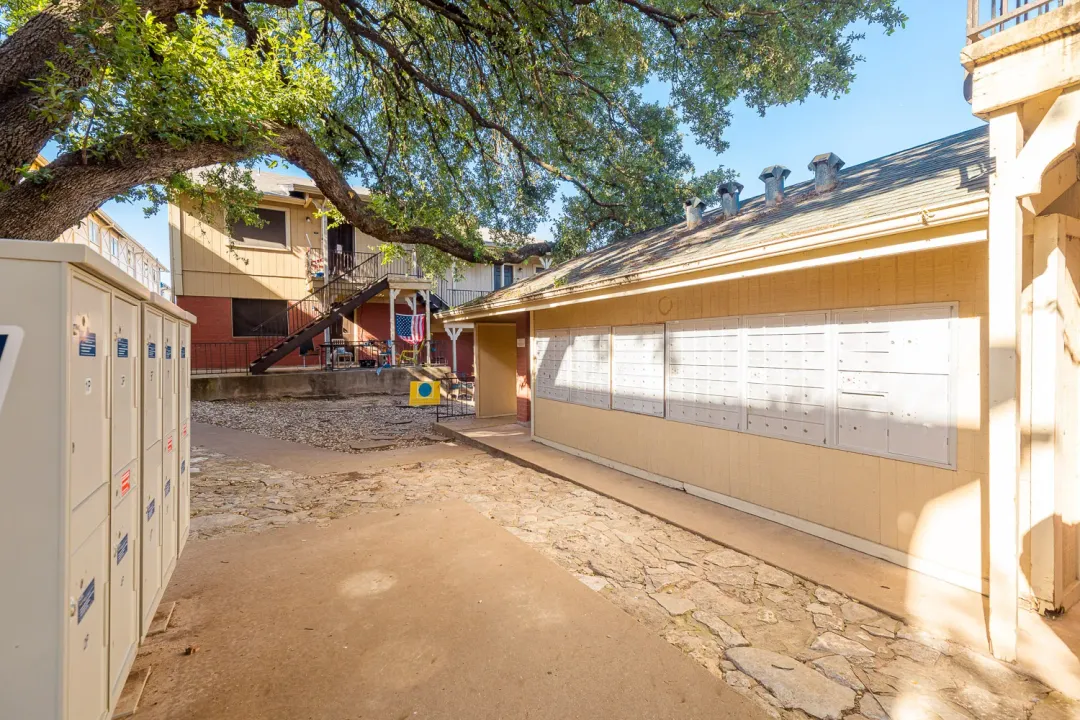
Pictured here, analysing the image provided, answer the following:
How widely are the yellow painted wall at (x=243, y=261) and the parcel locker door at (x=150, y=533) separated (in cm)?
1435

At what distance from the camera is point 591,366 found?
741 centimetres

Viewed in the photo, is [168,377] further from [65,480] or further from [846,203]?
[846,203]

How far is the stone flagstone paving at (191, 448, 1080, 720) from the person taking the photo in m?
2.44

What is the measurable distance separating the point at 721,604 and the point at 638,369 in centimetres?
352

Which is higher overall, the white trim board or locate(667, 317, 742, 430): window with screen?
locate(667, 317, 742, 430): window with screen

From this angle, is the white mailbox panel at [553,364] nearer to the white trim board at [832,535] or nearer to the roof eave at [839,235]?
the white trim board at [832,535]

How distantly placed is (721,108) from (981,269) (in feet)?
25.8

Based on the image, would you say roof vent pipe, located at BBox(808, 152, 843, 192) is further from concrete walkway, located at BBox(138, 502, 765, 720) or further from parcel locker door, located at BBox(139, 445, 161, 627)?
parcel locker door, located at BBox(139, 445, 161, 627)

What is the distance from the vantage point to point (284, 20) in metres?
9.48

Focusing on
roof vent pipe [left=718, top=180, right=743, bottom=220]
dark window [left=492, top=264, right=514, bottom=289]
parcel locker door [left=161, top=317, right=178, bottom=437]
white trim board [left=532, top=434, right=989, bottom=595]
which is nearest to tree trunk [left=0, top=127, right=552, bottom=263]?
parcel locker door [left=161, top=317, right=178, bottom=437]

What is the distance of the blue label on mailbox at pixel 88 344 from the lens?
1.72 metres

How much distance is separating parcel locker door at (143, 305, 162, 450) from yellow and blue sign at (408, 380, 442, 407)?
31.7 feet

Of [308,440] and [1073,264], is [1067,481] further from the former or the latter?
[308,440]

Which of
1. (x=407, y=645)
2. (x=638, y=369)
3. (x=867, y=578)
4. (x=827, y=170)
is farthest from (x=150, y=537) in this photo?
(x=827, y=170)
